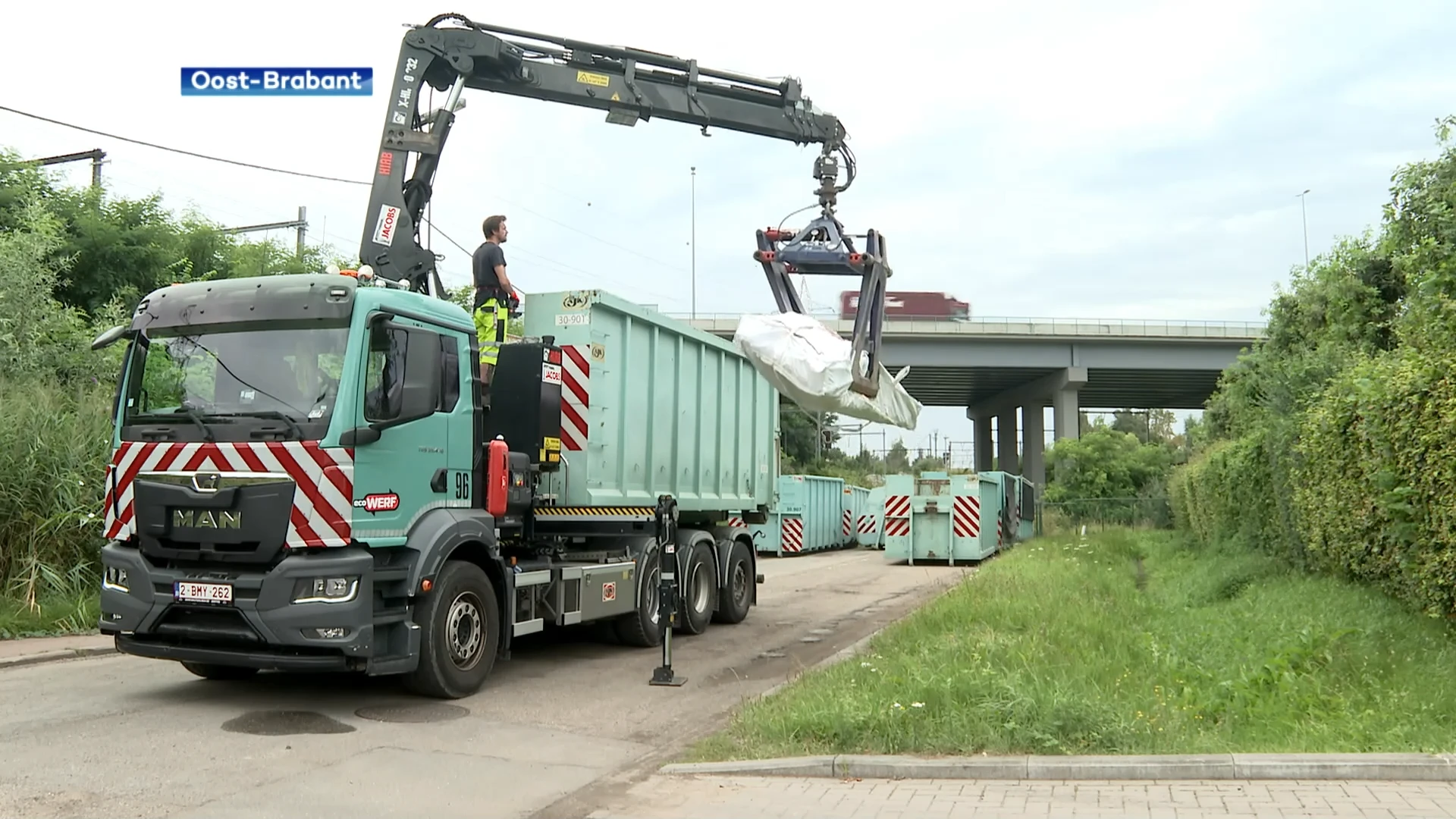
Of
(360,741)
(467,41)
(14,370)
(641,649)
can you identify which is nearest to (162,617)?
(360,741)

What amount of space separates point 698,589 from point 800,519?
17614 mm

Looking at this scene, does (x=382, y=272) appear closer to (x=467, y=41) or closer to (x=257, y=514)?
(x=467, y=41)

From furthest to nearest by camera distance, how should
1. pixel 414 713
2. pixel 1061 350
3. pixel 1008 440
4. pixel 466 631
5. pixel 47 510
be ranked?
pixel 1008 440 < pixel 1061 350 < pixel 47 510 < pixel 466 631 < pixel 414 713

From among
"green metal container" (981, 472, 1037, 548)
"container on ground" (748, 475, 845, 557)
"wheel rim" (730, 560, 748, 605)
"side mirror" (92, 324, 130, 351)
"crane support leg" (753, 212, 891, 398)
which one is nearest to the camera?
"side mirror" (92, 324, 130, 351)

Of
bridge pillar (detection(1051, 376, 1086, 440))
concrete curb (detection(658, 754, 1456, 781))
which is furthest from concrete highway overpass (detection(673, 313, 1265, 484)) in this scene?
concrete curb (detection(658, 754, 1456, 781))

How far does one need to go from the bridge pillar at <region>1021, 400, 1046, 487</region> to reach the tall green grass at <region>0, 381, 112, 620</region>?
4645cm

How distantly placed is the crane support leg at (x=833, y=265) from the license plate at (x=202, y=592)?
214 inches

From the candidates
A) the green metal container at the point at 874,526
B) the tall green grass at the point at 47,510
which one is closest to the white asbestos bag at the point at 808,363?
the tall green grass at the point at 47,510

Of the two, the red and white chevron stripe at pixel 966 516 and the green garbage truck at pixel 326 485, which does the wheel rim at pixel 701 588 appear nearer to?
the green garbage truck at pixel 326 485

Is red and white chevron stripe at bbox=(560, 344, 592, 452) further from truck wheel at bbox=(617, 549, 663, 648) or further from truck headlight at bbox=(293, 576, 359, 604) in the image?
truck headlight at bbox=(293, 576, 359, 604)

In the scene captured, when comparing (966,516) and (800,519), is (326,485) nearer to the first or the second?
(966,516)

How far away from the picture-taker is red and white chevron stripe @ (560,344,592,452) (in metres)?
9.64

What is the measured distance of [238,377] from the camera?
7.26 metres

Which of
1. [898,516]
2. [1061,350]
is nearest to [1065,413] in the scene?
[1061,350]
